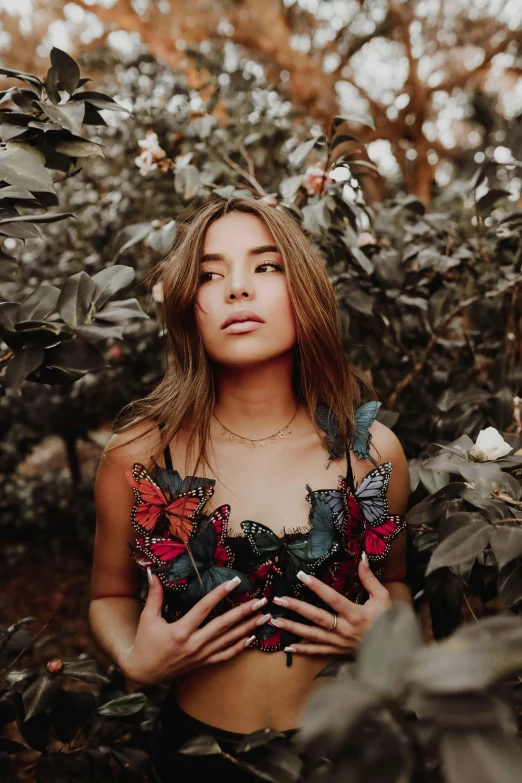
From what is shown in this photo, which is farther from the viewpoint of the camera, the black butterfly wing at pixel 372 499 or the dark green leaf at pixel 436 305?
the dark green leaf at pixel 436 305

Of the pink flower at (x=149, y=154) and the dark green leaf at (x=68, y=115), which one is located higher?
the pink flower at (x=149, y=154)

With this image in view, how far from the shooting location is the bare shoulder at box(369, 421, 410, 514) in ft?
4.20

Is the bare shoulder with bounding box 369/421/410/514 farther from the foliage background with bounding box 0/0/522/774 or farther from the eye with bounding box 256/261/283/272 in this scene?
the eye with bounding box 256/261/283/272

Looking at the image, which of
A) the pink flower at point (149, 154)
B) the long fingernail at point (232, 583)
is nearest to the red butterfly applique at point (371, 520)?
the long fingernail at point (232, 583)

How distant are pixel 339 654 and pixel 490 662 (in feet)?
2.42

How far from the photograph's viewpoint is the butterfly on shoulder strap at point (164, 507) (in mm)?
1062

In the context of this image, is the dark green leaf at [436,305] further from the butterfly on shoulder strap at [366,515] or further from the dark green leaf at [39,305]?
the dark green leaf at [39,305]

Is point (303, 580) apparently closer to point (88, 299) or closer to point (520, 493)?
point (520, 493)

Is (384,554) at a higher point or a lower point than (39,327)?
lower

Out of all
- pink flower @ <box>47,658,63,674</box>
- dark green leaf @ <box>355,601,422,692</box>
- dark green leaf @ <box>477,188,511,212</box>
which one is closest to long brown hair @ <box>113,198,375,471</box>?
pink flower @ <box>47,658,63,674</box>

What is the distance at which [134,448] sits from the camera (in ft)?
4.00

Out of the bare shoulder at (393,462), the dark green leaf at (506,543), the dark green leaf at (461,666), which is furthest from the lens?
the bare shoulder at (393,462)

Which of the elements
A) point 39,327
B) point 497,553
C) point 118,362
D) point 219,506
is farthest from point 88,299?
point 118,362

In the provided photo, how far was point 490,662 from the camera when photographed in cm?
41
